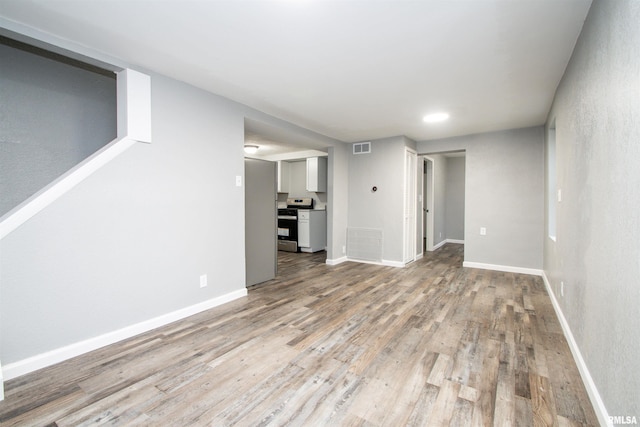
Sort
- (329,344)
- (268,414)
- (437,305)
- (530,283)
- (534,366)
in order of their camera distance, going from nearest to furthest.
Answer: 1. (268,414)
2. (534,366)
3. (329,344)
4. (437,305)
5. (530,283)

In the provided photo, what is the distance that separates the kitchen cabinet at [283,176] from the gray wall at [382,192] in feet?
7.10

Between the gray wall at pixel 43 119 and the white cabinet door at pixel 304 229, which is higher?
the gray wall at pixel 43 119

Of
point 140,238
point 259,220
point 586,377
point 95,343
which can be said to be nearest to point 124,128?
point 140,238

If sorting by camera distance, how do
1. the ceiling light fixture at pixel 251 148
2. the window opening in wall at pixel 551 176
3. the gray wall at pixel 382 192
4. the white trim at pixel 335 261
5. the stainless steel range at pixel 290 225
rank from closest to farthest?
the window opening in wall at pixel 551 176 < the gray wall at pixel 382 192 < the white trim at pixel 335 261 < the ceiling light fixture at pixel 251 148 < the stainless steel range at pixel 290 225

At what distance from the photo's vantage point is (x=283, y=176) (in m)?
7.15

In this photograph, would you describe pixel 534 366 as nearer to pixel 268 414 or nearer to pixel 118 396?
pixel 268 414

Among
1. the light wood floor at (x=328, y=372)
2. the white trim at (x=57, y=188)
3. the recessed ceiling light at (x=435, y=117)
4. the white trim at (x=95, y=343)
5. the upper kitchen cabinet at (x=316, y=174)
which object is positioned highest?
the recessed ceiling light at (x=435, y=117)

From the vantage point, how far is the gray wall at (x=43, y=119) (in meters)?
2.27

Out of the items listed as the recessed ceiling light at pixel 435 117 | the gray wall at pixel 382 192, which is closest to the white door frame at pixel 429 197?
the gray wall at pixel 382 192

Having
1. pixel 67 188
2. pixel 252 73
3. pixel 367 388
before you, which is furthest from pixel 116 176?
pixel 367 388

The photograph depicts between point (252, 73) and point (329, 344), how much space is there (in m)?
2.40

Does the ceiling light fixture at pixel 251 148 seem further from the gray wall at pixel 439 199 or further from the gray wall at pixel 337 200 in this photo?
the gray wall at pixel 439 199

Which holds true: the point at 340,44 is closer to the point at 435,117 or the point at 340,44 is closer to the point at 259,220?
the point at 435,117

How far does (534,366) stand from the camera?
6.39 ft
